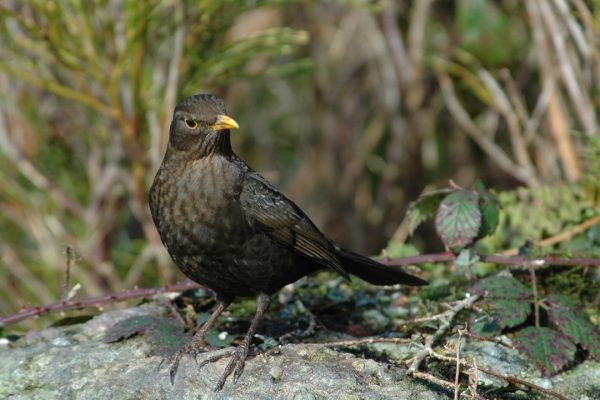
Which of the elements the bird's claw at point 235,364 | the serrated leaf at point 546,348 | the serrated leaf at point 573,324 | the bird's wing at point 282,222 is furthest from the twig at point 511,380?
the bird's wing at point 282,222

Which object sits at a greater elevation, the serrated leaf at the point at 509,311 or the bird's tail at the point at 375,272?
the bird's tail at the point at 375,272

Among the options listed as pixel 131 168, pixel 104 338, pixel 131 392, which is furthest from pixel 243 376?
pixel 131 168

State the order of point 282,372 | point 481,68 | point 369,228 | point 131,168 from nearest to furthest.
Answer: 1. point 282,372
2. point 131,168
3. point 481,68
4. point 369,228

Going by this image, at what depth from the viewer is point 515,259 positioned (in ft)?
13.1

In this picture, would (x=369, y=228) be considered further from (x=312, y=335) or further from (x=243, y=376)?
(x=243, y=376)

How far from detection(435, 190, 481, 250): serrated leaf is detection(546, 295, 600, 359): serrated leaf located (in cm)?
44

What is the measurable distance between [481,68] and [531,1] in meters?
0.78

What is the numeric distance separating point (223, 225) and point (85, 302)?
2.74 feet

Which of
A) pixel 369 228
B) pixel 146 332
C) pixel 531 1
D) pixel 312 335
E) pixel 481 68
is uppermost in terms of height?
pixel 531 1

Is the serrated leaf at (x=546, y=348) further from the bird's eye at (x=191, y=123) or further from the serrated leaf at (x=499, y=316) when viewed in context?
the bird's eye at (x=191, y=123)

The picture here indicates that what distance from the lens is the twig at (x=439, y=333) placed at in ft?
10.4

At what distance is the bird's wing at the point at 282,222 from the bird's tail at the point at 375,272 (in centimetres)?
11

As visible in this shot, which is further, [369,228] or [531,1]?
[369,228]

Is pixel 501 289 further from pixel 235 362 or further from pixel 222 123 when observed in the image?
pixel 222 123
